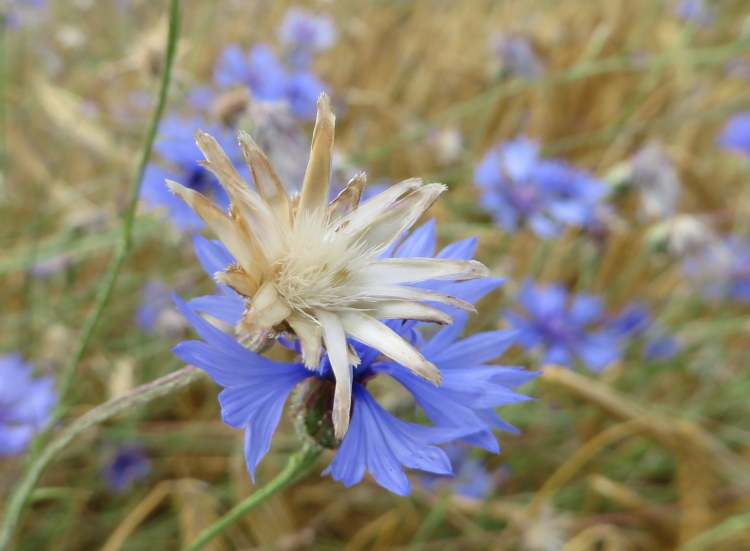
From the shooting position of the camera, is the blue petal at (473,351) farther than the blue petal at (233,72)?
No

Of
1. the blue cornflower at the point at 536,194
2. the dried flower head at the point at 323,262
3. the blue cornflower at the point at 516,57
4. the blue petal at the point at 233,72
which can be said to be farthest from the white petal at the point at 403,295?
the blue cornflower at the point at 516,57

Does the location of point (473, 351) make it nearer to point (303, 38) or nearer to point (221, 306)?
point (221, 306)

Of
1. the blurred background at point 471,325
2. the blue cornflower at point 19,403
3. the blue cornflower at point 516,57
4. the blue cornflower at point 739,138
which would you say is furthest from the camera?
the blue cornflower at point 739,138

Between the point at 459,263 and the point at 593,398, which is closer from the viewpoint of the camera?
the point at 459,263

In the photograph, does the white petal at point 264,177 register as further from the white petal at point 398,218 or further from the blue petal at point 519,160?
the blue petal at point 519,160

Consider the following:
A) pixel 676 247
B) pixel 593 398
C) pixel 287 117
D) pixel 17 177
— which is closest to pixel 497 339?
pixel 593 398

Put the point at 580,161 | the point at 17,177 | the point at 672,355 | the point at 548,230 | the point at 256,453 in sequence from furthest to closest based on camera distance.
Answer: the point at 580,161, the point at 17,177, the point at 672,355, the point at 548,230, the point at 256,453

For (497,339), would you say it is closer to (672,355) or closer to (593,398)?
(593,398)
